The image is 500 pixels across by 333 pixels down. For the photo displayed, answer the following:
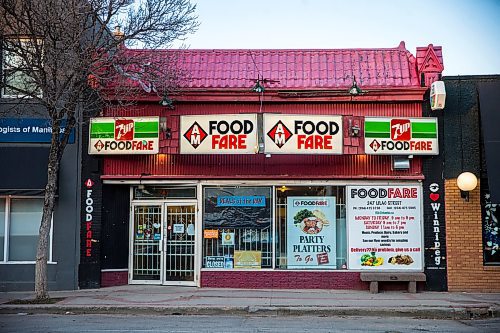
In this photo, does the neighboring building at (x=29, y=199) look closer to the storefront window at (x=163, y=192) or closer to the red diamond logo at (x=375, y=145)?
the storefront window at (x=163, y=192)

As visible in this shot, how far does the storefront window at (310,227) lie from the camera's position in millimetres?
16297

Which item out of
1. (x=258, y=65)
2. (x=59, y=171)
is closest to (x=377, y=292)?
(x=258, y=65)

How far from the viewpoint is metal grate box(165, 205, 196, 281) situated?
1673 cm

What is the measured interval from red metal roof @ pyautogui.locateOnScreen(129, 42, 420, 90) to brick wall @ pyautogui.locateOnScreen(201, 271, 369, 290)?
487cm

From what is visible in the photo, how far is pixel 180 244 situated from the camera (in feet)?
55.1

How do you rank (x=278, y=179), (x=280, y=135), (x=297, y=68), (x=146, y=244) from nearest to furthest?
(x=280, y=135) → (x=278, y=179) → (x=146, y=244) → (x=297, y=68)

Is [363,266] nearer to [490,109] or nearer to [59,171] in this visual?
[490,109]

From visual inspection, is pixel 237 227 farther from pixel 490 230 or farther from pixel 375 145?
pixel 490 230

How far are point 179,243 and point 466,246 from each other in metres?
7.51

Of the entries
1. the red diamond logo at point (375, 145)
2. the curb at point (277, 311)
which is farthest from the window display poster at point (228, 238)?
the red diamond logo at point (375, 145)

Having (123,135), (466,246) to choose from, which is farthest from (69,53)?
(466,246)

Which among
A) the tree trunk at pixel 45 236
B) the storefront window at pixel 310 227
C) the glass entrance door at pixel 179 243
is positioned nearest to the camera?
the tree trunk at pixel 45 236

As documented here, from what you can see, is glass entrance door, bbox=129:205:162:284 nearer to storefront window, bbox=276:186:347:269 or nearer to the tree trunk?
the tree trunk

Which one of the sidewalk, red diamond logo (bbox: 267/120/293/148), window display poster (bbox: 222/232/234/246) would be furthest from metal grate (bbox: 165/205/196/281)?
red diamond logo (bbox: 267/120/293/148)
